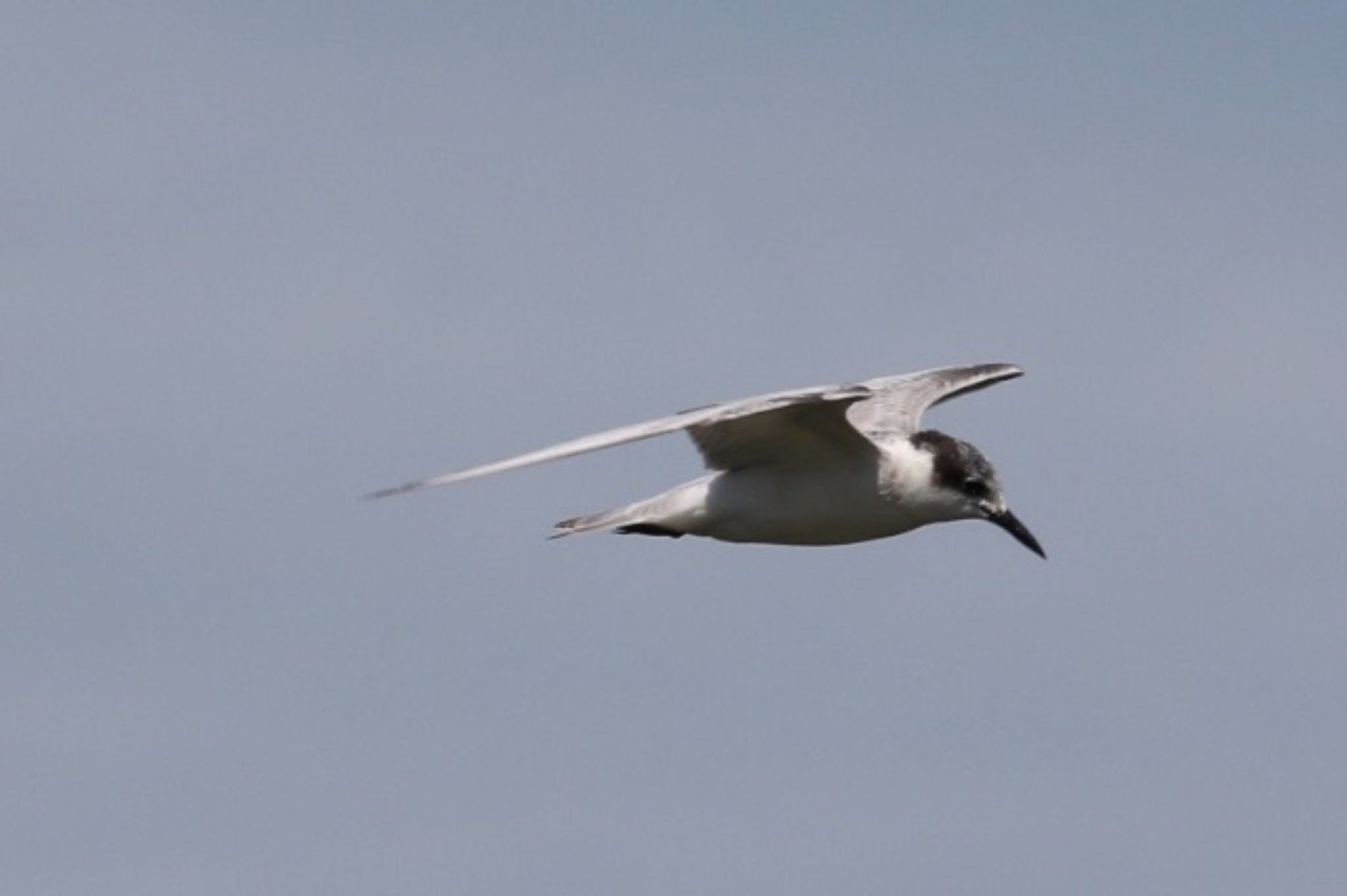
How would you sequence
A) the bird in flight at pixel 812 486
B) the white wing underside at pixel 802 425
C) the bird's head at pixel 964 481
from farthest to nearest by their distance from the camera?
the bird's head at pixel 964 481, the bird in flight at pixel 812 486, the white wing underside at pixel 802 425

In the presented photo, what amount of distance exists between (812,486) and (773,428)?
2.44 ft

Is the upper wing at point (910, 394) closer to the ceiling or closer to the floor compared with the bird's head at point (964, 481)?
closer to the ceiling

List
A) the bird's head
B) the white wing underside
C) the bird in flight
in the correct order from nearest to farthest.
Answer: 1. the white wing underside
2. the bird in flight
3. the bird's head

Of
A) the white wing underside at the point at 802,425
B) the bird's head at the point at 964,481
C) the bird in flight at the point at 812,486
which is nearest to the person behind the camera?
the white wing underside at the point at 802,425

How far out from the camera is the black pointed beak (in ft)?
82.3

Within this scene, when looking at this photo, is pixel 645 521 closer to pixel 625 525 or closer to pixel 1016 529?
pixel 625 525

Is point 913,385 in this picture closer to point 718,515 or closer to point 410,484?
point 718,515

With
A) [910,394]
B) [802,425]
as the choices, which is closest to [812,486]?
[802,425]

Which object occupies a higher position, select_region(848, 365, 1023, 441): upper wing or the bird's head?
select_region(848, 365, 1023, 441): upper wing

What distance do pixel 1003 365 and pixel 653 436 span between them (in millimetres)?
8623

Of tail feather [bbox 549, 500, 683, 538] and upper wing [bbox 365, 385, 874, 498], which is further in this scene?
tail feather [bbox 549, 500, 683, 538]

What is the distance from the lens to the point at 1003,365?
90.7 ft

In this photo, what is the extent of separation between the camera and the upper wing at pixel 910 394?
984 inches

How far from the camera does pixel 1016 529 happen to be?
83.2 feet
